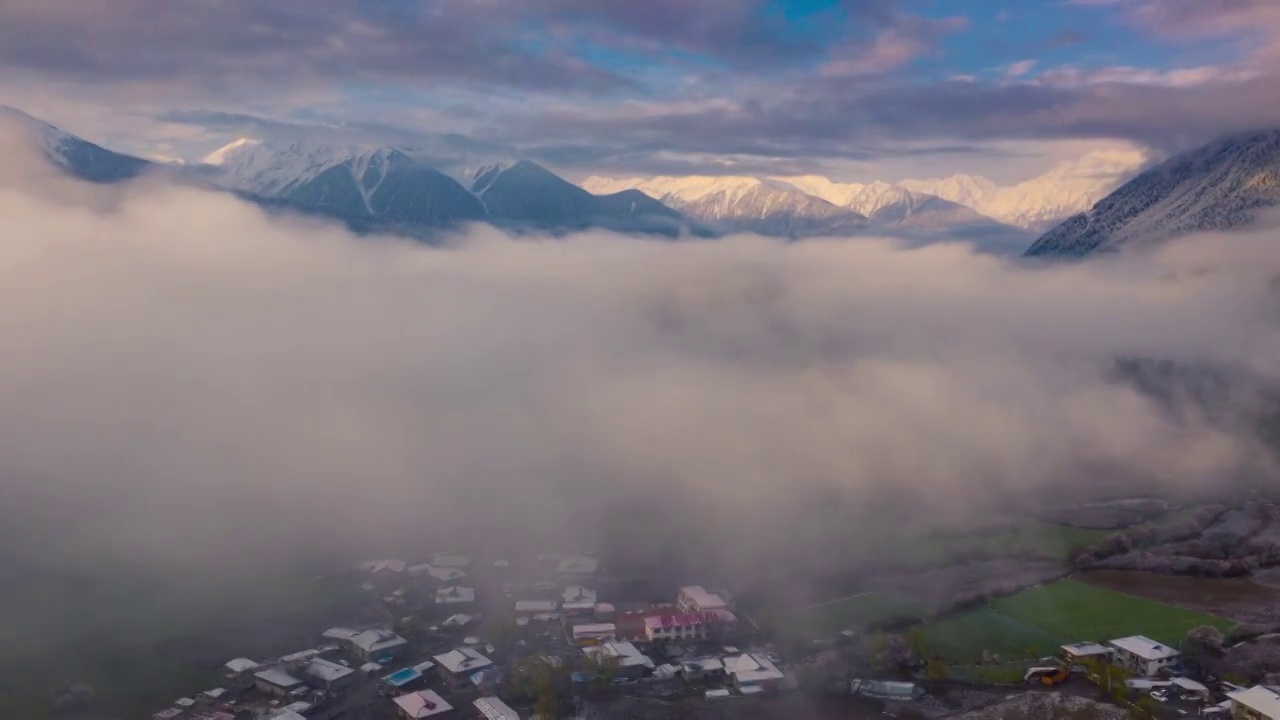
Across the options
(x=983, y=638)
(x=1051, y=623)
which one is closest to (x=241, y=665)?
(x=983, y=638)

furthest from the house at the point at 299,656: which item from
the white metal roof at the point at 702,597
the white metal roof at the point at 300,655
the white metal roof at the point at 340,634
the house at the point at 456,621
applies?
the white metal roof at the point at 702,597

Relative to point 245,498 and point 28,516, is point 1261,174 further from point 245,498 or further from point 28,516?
point 28,516

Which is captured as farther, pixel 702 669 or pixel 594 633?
pixel 594 633

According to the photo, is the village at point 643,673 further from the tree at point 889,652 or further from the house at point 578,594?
the house at point 578,594

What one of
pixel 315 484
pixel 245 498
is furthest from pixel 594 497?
pixel 245 498

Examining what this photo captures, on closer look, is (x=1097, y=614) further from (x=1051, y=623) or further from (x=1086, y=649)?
(x=1086, y=649)

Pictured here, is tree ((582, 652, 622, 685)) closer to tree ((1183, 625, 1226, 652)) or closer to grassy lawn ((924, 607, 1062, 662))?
grassy lawn ((924, 607, 1062, 662))
